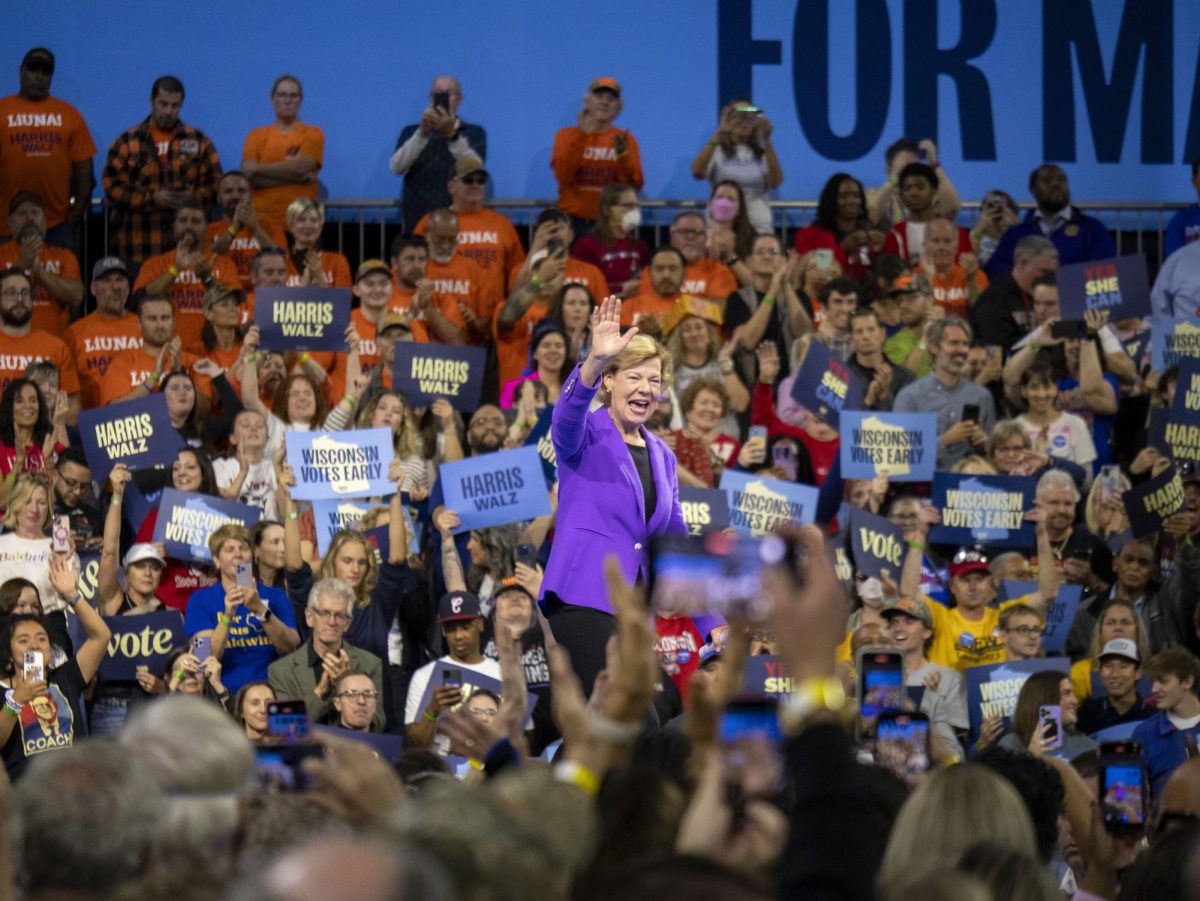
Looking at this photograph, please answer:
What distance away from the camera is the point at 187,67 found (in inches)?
482

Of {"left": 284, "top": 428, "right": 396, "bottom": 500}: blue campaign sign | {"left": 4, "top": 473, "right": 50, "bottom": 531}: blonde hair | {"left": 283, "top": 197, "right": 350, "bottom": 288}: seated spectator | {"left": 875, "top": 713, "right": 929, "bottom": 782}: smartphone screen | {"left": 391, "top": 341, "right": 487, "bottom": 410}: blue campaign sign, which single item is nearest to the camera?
{"left": 875, "top": 713, "right": 929, "bottom": 782}: smartphone screen

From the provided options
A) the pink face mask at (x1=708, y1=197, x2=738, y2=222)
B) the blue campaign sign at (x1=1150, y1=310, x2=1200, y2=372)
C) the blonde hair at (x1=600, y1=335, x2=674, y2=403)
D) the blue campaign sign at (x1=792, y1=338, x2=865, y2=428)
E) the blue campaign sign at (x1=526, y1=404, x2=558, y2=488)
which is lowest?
the blue campaign sign at (x1=526, y1=404, x2=558, y2=488)

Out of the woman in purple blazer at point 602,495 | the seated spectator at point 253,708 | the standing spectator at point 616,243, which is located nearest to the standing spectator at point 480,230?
the standing spectator at point 616,243

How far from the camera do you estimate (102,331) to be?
34.1ft

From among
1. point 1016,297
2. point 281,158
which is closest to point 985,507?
point 1016,297

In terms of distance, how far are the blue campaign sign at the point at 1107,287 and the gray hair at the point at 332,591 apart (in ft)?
14.0

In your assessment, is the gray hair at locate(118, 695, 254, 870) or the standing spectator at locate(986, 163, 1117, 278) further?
the standing spectator at locate(986, 163, 1117, 278)

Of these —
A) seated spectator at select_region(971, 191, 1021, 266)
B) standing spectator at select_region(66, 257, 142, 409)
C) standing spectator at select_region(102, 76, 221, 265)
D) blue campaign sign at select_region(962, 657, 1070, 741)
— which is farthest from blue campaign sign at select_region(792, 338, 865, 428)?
standing spectator at select_region(102, 76, 221, 265)

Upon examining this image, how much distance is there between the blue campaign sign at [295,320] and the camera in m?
9.55

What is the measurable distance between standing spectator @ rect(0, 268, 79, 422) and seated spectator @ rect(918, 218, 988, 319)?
15.5ft

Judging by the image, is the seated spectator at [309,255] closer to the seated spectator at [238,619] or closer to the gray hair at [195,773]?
the seated spectator at [238,619]

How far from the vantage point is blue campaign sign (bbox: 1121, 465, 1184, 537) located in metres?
8.98

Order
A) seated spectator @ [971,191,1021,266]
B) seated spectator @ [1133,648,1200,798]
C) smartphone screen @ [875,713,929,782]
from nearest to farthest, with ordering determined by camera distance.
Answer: smartphone screen @ [875,713,929,782] → seated spectator @ [1133,648,1200,798] → seated spectator @ [971,191,1021,266]

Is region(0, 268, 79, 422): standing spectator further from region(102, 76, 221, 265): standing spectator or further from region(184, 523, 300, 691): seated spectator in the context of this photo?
region(184, 523, 300, 691): seated spectator
